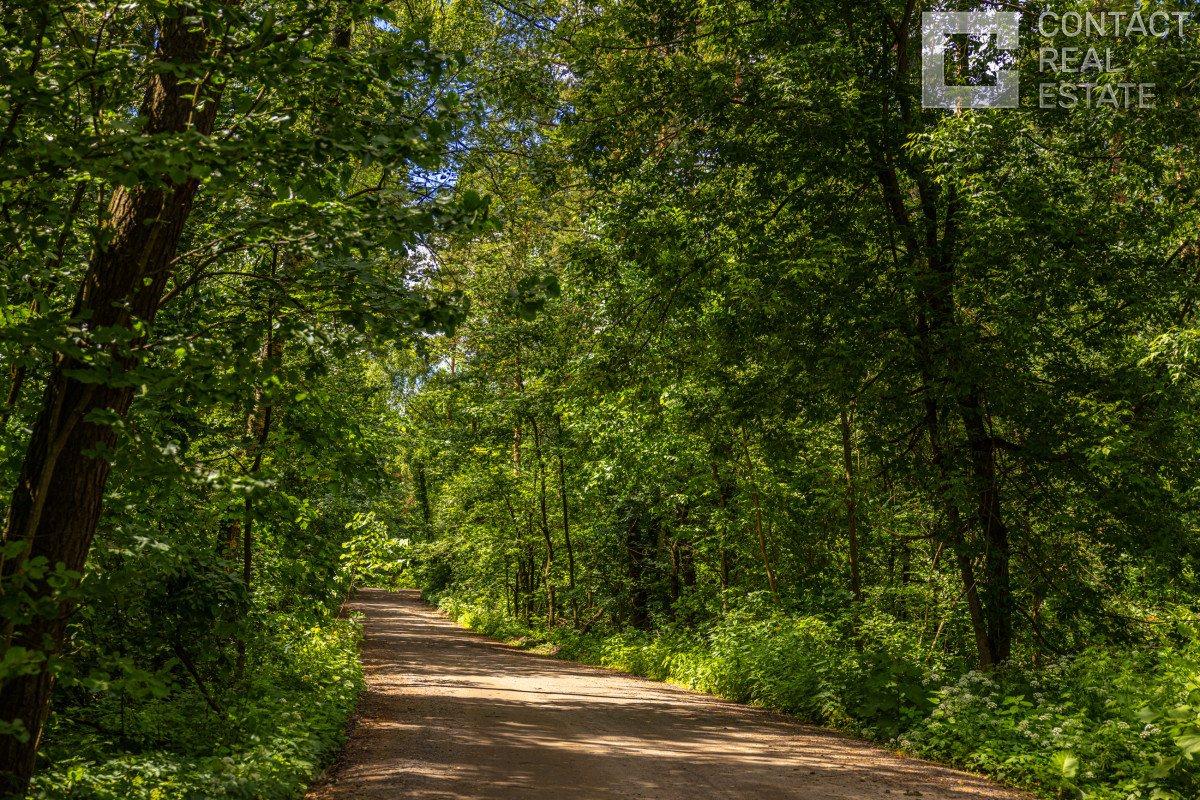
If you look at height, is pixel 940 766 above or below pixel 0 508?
below

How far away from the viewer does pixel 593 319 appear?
1336 cm

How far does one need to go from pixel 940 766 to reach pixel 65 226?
8735 millimetres

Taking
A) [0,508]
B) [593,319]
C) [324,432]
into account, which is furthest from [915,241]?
[0,508]

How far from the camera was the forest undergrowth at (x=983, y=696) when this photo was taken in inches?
246

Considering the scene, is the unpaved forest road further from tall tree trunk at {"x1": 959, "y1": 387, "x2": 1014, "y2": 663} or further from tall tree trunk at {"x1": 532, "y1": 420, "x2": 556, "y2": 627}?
tall tree trunk at {"x1": 532, "y1": 420, "x2": 556, "y2": 627}

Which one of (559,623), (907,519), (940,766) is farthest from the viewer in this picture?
(559,623)

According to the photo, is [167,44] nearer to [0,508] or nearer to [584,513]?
[0,508]

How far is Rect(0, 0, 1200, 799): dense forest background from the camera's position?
167 inches

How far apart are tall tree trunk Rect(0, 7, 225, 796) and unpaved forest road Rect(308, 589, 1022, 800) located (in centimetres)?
292

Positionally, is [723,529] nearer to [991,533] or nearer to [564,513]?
[564,513]

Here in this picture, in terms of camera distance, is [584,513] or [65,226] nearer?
[65,226]

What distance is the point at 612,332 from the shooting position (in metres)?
12.1

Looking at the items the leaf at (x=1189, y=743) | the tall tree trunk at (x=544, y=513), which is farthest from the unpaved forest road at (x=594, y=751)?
the tall tree trunk at (x=544, y=513)

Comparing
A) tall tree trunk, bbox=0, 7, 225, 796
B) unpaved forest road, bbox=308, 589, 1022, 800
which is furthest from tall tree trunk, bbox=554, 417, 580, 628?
tall tree trunk, bbox=0, 7, 225, 796
